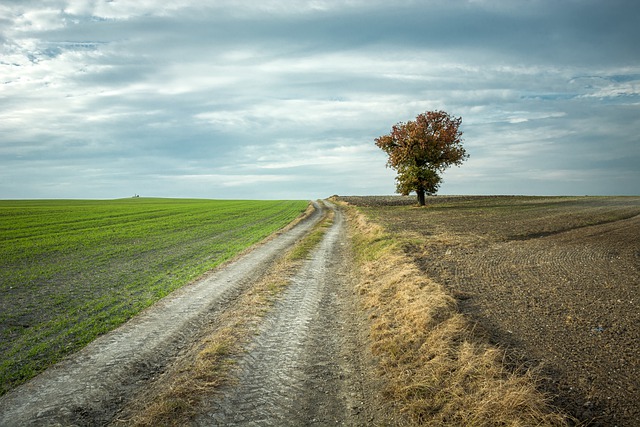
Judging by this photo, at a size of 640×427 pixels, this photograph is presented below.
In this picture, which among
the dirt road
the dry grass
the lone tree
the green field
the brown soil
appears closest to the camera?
the dry grass

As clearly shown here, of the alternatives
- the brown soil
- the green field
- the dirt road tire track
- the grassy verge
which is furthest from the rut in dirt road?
the green field

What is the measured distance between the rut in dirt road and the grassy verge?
0.30 m

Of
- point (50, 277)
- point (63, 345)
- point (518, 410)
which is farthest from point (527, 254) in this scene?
point (50, 277)

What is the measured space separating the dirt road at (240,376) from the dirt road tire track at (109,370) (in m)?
0.02

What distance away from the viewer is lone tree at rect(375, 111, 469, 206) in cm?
5231

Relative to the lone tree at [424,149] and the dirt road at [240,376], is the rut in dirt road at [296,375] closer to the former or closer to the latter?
the dirt road at [240,376]

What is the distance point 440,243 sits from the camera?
21078 mm

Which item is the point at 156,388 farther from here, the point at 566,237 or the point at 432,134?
the point at 432,134

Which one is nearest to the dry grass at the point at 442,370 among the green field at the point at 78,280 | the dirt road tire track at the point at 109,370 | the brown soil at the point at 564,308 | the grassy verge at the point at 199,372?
the brown soil at the point at 564,308

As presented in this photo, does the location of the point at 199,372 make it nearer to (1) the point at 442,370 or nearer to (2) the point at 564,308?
(1) the point at 442,370

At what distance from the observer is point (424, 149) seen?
52.4 meters

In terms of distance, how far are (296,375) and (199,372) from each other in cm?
195

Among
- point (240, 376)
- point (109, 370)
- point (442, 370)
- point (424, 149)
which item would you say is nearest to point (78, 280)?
point (109, 370)

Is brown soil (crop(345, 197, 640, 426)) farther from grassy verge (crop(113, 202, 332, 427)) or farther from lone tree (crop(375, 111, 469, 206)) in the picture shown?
lone tree (crop(375, 111, 469, 206))
